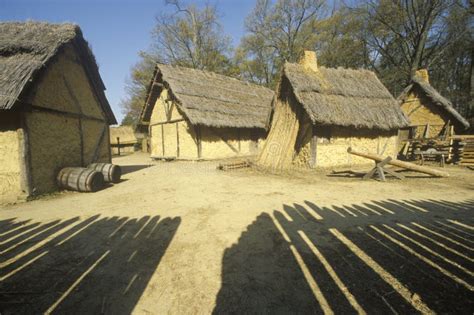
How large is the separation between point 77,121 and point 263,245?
8.83 metres

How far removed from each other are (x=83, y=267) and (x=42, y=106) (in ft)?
21.5

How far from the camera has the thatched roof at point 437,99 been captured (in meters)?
13.3

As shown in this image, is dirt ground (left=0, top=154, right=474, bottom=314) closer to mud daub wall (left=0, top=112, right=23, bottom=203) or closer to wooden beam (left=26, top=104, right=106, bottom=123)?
mud daub wall (left=0, top=112, right=23, bottom=203)

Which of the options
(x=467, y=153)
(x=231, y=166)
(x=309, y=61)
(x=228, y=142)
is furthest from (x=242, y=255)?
(x=467, y=153)

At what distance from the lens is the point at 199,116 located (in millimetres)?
14070

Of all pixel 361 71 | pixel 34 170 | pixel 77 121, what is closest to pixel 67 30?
pixel 77 121

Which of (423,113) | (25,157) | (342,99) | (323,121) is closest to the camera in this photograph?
(25,157)

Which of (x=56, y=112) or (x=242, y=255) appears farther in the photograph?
(x=56, y=112)

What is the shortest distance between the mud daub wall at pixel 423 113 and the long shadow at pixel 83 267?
17.1m

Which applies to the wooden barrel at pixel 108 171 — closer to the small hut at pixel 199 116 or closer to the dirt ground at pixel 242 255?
the dirt ground at pixel 242 255

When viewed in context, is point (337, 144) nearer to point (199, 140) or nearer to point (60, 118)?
point (199, 140)

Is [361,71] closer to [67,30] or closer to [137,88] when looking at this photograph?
[67,30]

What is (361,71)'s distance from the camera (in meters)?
14.4

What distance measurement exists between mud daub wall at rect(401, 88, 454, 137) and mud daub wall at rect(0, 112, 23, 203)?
19.3 meters
